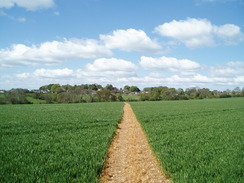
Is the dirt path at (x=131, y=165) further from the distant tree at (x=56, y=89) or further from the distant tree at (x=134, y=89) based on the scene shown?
the distant tree at (x=134, y=89)

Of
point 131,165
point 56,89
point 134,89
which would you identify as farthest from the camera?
point 134,89

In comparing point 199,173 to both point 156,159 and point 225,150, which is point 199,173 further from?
point 225,150

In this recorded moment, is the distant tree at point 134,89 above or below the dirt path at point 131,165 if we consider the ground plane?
above

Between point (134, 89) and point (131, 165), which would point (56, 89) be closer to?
point (134, 89)

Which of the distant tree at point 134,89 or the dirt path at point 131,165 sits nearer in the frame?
the dirt path at point 131,165

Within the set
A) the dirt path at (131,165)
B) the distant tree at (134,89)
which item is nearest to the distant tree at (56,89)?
the distant tree at (134,89)

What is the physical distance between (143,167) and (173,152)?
2.20m

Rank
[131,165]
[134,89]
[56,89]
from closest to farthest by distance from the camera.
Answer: [131,165], [56,89], [134,89]

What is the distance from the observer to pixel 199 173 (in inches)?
239

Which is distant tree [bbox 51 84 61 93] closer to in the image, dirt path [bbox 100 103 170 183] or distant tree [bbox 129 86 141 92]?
distant tree [bbox 129 86 141 92]

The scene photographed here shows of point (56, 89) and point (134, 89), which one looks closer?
point (56, 89)

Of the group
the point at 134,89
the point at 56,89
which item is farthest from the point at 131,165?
the point at 134,89

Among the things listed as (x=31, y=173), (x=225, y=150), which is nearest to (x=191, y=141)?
(x=225, y=150)

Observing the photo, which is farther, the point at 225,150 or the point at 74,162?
the point at 225,150
